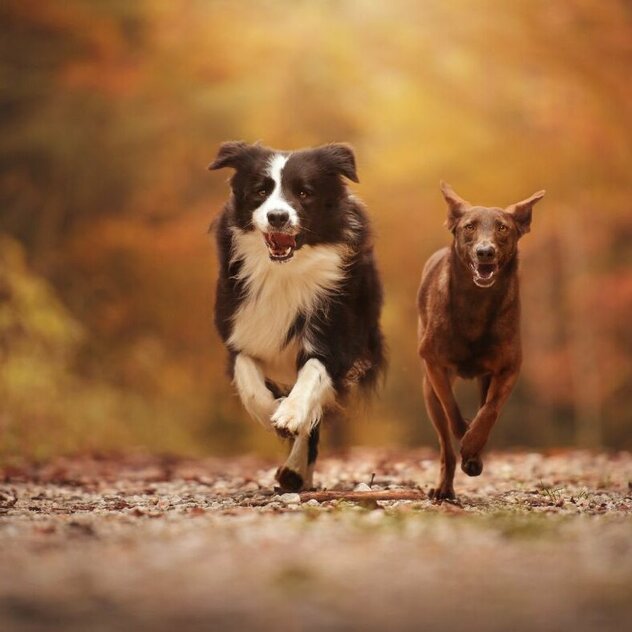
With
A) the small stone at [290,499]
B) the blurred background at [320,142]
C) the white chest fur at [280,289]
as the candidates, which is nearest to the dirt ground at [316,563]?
the small stone at [290,499]

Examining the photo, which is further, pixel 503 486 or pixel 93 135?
pixel 93 135

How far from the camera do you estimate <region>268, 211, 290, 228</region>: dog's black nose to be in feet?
20.3

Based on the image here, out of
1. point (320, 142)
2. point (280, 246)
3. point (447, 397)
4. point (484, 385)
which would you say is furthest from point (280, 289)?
point (320, 142)

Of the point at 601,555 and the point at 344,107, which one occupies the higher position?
the point at 344,107

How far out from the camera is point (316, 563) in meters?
3.87

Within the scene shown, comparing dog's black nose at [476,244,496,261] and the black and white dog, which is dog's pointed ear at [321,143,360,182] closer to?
the black and white dog

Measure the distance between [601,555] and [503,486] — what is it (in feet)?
10.5

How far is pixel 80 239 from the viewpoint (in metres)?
13.9

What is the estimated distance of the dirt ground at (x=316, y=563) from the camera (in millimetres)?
3281

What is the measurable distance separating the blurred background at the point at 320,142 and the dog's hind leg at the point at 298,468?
6395 mm

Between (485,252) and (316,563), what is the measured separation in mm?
2488

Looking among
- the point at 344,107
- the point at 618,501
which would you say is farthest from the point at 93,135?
the point at 618,501

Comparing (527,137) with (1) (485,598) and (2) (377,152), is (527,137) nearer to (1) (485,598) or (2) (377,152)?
(2) (377,152)

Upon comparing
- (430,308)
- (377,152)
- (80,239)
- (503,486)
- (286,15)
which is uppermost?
(286,15)
